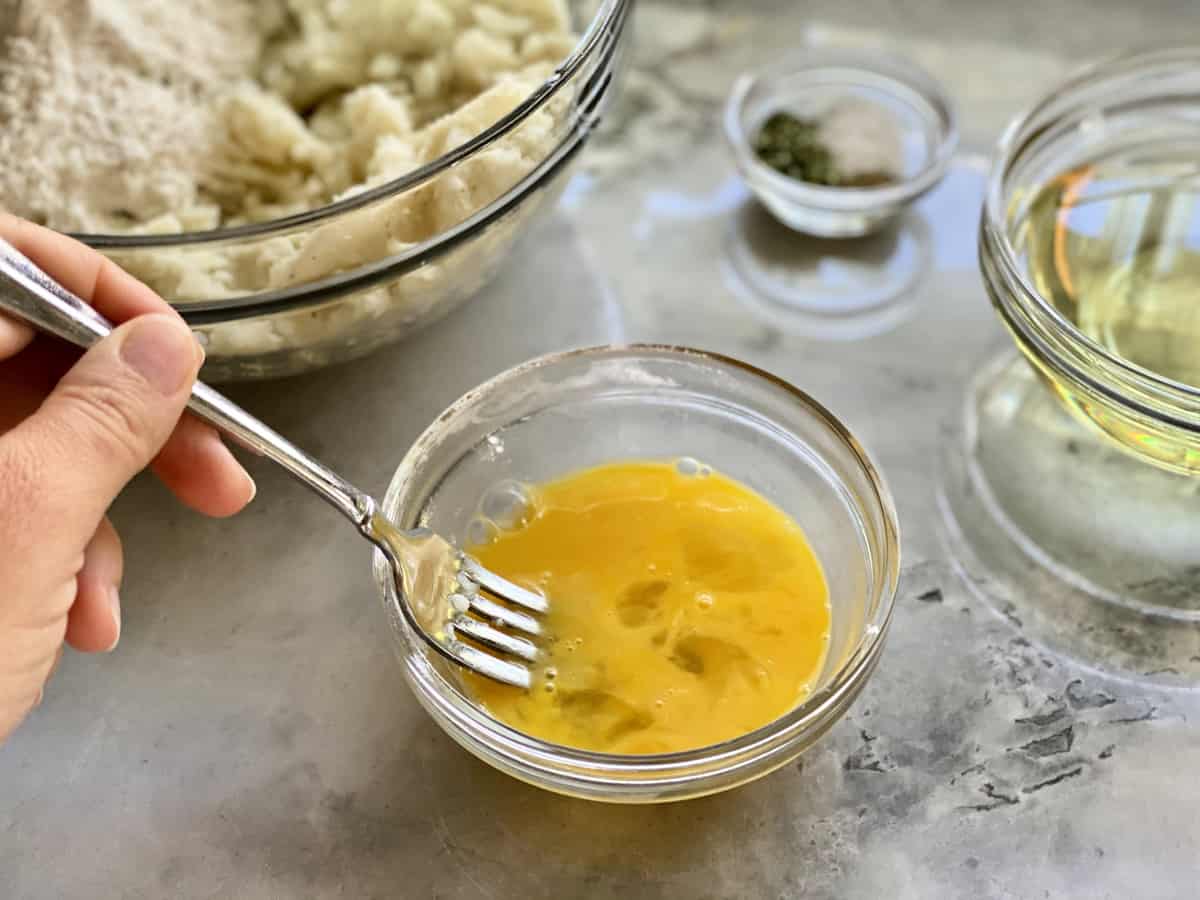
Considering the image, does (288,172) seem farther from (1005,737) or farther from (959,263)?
(1005,737)

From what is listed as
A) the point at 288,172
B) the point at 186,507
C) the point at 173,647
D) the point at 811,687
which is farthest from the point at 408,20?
the point at 811,687

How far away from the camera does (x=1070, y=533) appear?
1.08 meters

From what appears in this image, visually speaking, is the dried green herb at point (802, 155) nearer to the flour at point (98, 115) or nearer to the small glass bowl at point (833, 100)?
the small glass bowl at point (833, 100)

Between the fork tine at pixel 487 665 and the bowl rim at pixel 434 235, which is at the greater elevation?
the bowl rim at pixel 434 235

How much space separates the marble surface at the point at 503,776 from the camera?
0.89m

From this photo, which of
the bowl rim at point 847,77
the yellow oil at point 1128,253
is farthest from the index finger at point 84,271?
the yellow oil at point 1128,253

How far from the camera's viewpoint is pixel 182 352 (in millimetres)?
802

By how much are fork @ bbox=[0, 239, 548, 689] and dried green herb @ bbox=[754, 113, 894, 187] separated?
1.98 ft

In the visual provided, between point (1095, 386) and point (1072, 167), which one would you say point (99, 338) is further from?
point (1072, 167)

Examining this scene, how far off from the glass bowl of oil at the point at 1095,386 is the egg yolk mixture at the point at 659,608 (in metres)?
0.22

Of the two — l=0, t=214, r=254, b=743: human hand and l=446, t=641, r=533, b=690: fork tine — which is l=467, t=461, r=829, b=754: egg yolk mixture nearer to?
l=446, t=641, r=533, b=690: fork tine

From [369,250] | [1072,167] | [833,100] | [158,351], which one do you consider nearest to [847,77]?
[833,100]

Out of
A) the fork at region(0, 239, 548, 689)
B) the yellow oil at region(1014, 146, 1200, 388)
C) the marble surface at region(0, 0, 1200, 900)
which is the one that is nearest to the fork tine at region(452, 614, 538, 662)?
the fork at region(0, 239, 548, 689)

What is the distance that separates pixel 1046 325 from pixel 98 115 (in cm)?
83
